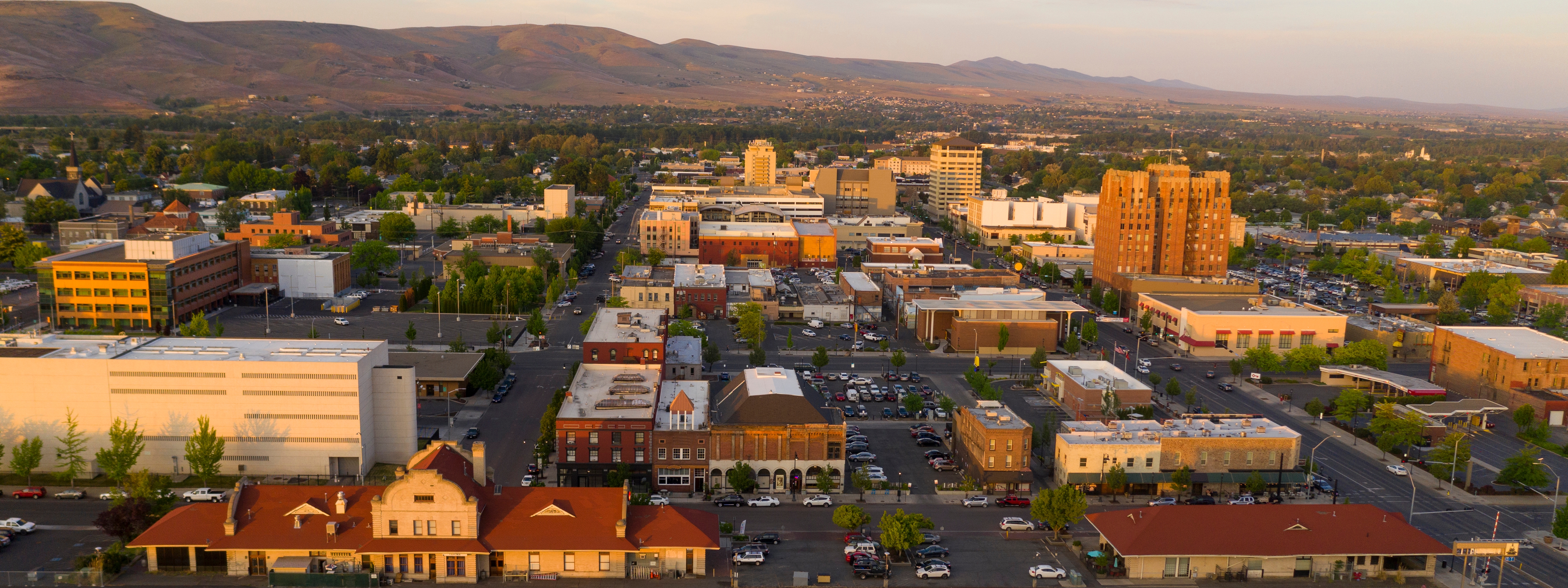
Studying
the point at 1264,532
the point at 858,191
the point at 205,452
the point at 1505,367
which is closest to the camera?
the point at 1264,532

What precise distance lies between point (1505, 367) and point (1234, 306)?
17.2 m

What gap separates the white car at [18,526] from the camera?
106 ft

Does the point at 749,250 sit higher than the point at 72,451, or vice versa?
the point at 749,250

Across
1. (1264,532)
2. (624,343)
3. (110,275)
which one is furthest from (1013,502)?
(110,275)

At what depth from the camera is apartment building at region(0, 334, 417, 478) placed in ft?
123

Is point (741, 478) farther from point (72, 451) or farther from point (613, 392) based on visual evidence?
point (72, 451)

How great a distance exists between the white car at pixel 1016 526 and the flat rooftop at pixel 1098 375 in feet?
47.7

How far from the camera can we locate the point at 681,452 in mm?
37938

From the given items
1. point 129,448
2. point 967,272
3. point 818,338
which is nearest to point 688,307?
point 818,338

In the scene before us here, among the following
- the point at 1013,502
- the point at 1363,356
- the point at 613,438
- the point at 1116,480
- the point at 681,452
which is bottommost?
the point at 1013,502

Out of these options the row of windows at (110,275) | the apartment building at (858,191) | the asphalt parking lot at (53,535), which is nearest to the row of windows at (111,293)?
the row of windows at (110,275)

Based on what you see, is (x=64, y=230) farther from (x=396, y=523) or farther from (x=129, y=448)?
(x=396, y=523)

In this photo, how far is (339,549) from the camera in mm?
29953

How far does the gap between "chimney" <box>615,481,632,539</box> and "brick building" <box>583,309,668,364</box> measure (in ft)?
44.7
